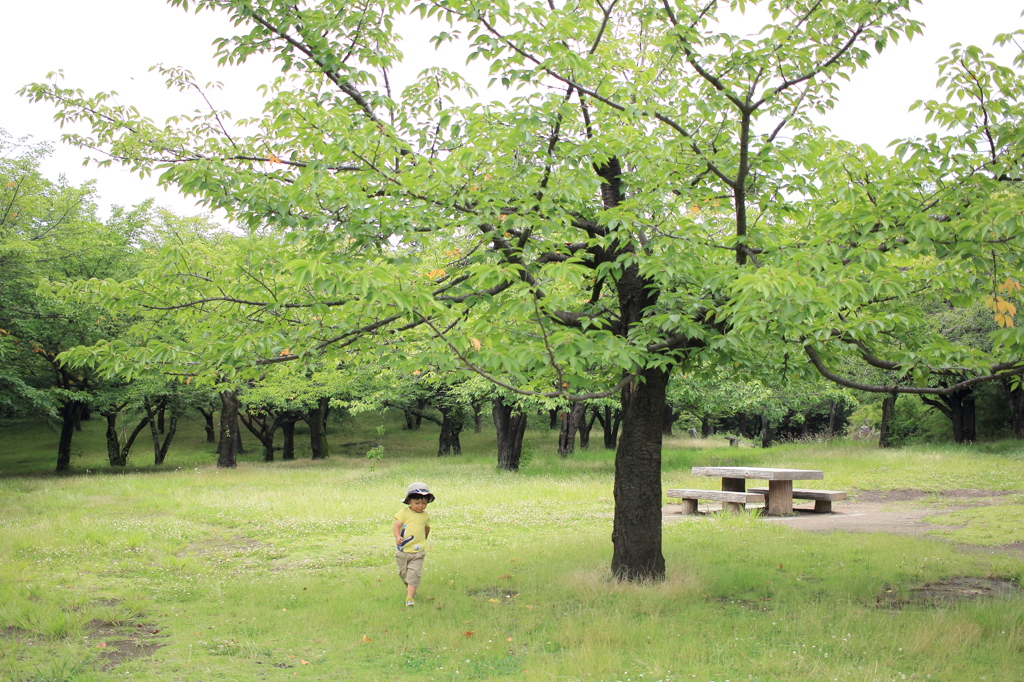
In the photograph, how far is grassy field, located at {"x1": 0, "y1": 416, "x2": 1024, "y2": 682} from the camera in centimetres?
596

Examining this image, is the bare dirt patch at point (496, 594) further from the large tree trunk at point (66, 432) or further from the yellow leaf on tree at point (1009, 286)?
the large tree trunk at point (66, 432)

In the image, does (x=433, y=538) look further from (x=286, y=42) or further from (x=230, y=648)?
(x=286, y=42)

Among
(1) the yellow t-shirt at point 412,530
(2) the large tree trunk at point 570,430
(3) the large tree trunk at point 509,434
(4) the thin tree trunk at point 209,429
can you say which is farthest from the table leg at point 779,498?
(4) the thin tree trunk at point 209,429

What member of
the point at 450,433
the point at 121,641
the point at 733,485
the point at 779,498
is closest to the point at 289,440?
the point at 450,433

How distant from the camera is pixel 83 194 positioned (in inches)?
1112

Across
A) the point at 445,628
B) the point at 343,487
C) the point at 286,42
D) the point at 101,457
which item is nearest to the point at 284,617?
the point at 445,628

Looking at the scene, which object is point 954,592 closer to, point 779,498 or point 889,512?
point 779,498

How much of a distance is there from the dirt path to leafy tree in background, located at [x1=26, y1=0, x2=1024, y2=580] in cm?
582

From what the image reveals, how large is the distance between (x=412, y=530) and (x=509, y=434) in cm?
1822

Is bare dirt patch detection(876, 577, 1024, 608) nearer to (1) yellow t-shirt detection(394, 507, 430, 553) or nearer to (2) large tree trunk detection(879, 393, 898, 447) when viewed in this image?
(1) yellow t-shirt detection(394, 507, 430, 553)

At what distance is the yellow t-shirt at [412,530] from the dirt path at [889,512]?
752 cm

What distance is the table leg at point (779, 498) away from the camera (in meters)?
15.2

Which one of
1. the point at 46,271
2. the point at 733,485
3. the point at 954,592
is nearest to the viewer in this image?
the point at 954,592

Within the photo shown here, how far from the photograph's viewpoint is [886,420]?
34.1 m
